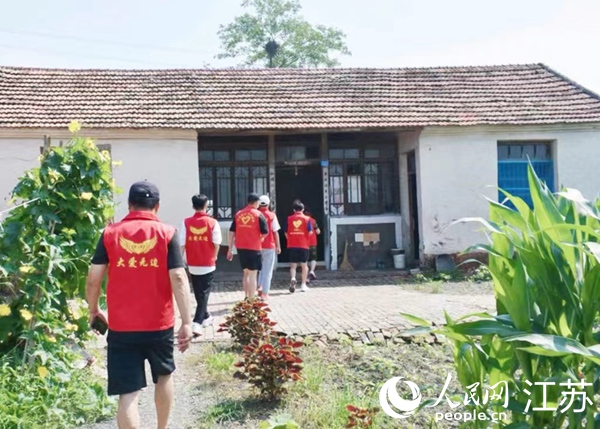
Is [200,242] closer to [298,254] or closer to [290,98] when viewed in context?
[298,254]

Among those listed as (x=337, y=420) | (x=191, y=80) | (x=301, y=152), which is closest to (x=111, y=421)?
(x=337, y=420)

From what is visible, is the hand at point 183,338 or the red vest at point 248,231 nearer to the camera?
the hand at point 183,338

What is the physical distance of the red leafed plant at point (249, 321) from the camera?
20.5 feet

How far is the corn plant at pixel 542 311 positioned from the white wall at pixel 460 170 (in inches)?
432

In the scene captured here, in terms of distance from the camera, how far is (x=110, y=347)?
149 inches

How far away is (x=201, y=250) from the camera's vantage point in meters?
7.57

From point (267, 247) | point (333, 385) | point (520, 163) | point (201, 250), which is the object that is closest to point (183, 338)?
point (333, 385)

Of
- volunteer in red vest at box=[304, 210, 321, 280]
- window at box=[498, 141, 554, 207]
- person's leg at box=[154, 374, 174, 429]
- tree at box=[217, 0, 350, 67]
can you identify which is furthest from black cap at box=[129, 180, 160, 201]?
tree at box=[217, 0, 350, 67]

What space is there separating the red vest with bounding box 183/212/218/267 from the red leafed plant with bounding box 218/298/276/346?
4.32ft

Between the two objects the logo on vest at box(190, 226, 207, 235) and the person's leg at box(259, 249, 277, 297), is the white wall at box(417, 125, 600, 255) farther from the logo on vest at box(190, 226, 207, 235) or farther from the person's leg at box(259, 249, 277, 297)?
the logo on vest at box(190, 226, 207, 235)

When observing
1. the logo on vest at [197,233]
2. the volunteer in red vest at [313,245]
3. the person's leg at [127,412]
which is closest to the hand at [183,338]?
the person's leg at [127,412]

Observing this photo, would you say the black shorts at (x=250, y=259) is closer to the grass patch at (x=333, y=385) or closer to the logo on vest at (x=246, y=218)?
the logo on vest at (x=246, y=218)

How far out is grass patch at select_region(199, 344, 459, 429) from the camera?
434 centimetres

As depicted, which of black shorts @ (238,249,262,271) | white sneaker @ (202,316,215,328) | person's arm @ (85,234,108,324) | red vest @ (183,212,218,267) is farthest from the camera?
black shorts @ (238,249,262,271)
